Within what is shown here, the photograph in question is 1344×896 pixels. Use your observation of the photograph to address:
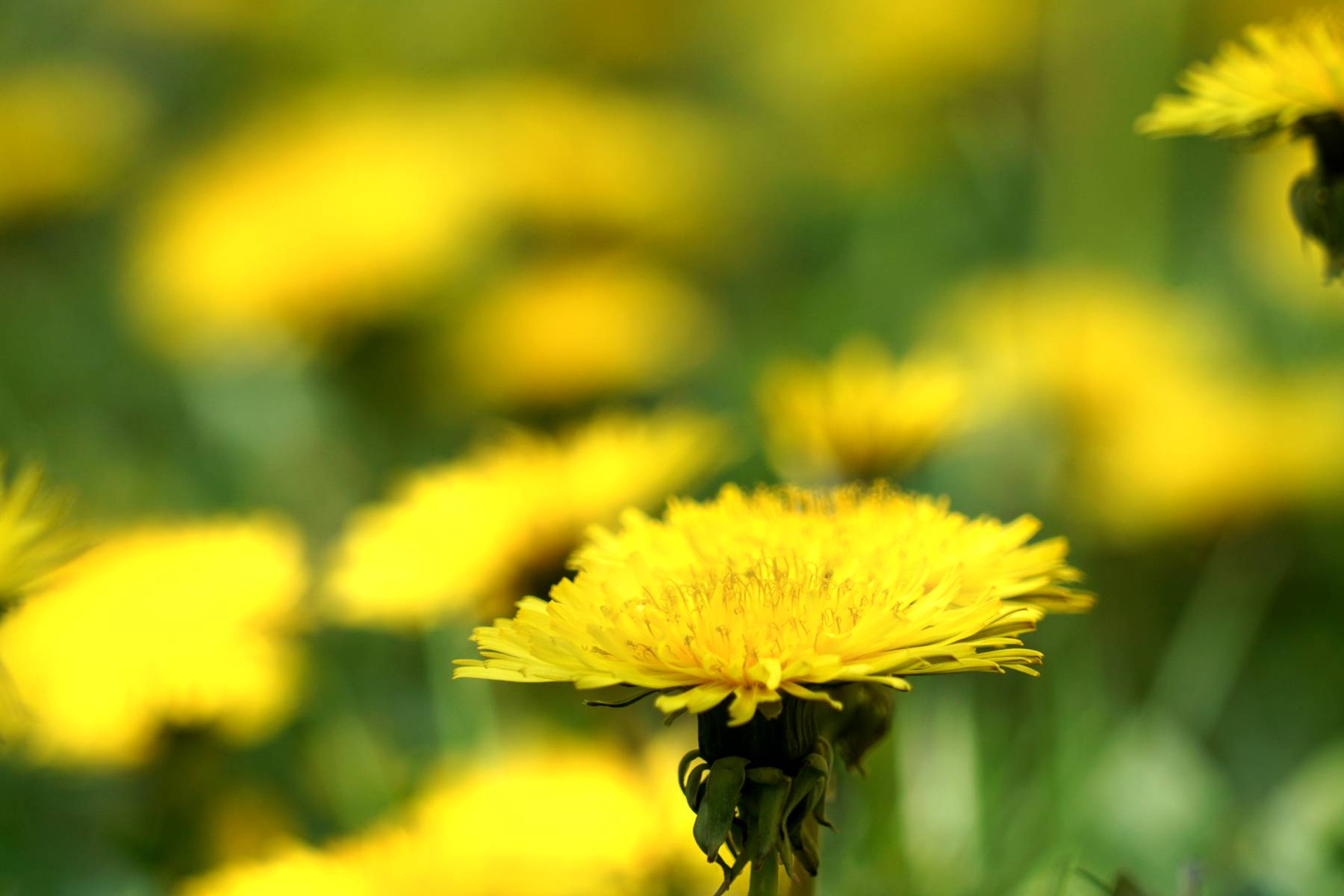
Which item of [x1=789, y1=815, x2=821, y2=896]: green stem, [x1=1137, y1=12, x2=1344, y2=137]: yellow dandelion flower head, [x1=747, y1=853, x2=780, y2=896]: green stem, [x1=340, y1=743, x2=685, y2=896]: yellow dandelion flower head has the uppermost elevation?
[x1=1137, y1=12, x2=1344, y2=137]: yellow dandelion flower head

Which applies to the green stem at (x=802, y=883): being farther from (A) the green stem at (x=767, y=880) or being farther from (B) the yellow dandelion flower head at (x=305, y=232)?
(B) the yellow dandelion flower head at (x=305, y=232)

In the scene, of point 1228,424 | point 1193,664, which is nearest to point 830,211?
point 1228,424

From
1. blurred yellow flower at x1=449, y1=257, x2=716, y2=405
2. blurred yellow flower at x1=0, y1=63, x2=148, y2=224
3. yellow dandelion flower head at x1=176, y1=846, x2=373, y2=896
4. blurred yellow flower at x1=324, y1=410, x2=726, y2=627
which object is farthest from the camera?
blurred yellow flower at x1=0, y1=63, x2=148, y2=224

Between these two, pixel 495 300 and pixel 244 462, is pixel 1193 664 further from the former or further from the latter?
pixel 244 462

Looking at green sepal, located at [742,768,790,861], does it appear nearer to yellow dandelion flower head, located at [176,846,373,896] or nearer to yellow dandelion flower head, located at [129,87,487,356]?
yellow dandelion flower head, located at [176,846,373,896]

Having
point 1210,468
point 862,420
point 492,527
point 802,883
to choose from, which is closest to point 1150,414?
point 1210,468

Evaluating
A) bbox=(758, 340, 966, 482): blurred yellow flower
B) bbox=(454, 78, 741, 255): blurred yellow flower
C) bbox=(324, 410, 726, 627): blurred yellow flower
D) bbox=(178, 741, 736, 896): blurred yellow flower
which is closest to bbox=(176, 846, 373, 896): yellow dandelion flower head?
bbox=(178, 741, 736, 896): blurred yellow flower

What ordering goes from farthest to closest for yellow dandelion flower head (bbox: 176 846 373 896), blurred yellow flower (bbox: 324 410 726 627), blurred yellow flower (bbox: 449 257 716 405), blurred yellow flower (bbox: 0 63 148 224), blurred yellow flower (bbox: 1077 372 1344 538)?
blurred yellow flower (bbox: 0 63 148 224) → blurred yellow flower (bbox: 449 257 716 405) → blurred yellow flower (bbox: 1077 372 1344 538) → blurred yellow flower (bbox: 324 410 726 627) → yellow dandelion flower head (bbox: 176 846 373 896)
